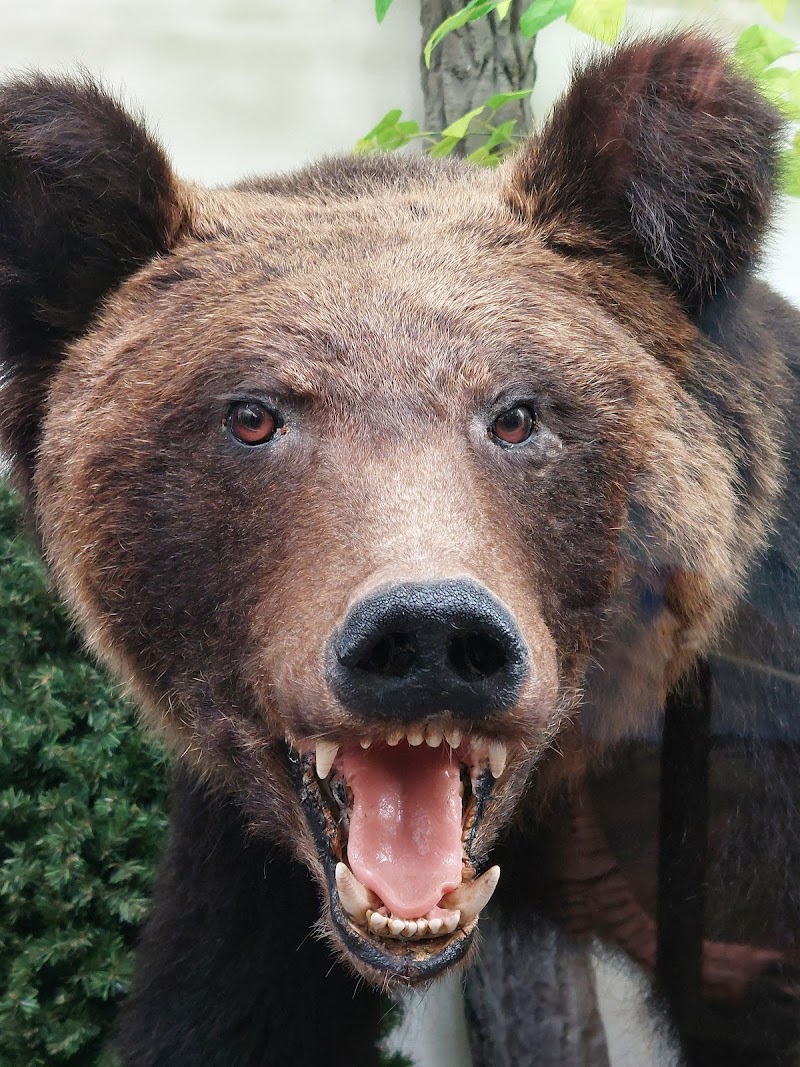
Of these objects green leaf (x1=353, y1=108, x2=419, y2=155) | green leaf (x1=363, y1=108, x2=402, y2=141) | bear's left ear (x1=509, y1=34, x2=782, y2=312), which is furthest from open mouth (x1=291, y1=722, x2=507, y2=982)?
green leaf (x1=363, y1=108, x2=402, y2=141)

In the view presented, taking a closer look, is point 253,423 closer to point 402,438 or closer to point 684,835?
point 402,438

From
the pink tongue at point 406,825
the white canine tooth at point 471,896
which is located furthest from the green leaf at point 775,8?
the white canine tooth at point 471,896

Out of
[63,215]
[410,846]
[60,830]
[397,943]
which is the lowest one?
[60,830]

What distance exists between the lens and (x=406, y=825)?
1.61 meters

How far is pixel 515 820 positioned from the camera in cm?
222

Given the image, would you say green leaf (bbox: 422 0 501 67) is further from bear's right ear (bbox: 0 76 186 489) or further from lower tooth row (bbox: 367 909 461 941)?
lower tooth row (bbox: 367 909 461 941)

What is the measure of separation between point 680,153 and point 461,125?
43.9 inches

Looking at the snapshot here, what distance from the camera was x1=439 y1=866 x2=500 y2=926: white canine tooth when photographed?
1.62 meters

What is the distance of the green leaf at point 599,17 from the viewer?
234 cm

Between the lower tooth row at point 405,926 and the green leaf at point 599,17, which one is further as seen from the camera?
the green leaf at point 599,17

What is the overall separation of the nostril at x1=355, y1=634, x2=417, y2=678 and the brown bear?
0.04 metres

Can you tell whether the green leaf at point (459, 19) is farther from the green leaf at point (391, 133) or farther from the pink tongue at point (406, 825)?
the pink tongue at point (406, 825)

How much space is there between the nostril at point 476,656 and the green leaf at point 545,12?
163 cm

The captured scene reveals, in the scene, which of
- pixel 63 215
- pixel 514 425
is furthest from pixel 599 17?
pixel 63 215
